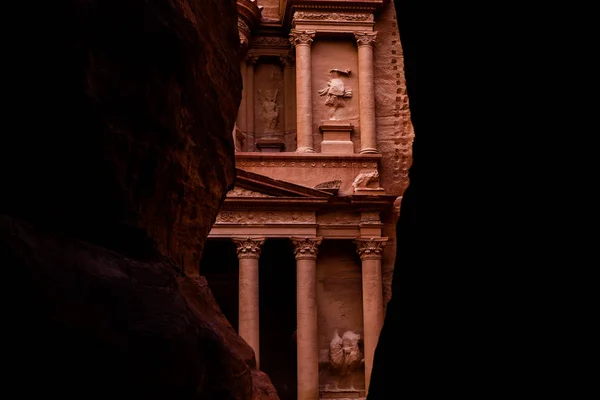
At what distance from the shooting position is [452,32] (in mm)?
3904

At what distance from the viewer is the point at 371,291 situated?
19875mm

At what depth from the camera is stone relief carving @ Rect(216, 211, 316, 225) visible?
62.6 ft

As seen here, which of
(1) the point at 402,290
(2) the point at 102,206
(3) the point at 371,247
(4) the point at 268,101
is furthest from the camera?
(4) the point at 268,101

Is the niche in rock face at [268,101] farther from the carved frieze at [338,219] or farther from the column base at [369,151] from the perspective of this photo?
the carved frieze at [338,219]

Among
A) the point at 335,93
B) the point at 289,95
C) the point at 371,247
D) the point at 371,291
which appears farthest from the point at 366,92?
the point at 371,291

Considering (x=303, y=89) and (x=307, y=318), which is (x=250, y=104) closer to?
(x=303, y=89)

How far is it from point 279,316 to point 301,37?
8116mm

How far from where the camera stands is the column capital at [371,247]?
2017cm

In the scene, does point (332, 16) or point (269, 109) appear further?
point (269, 109)

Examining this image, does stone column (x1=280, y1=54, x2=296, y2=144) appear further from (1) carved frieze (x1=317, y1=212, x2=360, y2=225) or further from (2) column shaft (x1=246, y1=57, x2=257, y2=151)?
(1) carved frieze (x1=317, y1=212, x2=360, y2=225)

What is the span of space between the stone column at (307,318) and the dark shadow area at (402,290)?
14.4 meters

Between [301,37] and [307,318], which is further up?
[301,37]

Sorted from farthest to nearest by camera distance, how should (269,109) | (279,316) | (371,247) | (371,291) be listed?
(269,109), (279,316), (371,247), (371,291)

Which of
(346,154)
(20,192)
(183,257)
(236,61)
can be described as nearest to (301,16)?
(346,154)
